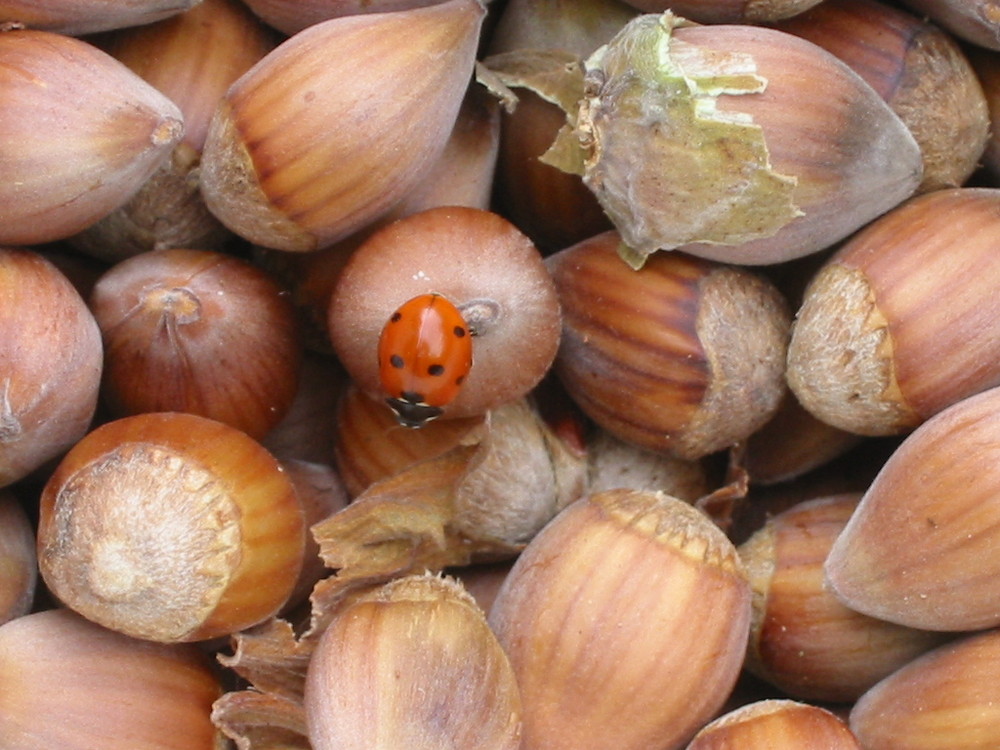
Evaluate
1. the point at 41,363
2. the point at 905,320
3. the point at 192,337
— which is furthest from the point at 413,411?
the point at 905,320

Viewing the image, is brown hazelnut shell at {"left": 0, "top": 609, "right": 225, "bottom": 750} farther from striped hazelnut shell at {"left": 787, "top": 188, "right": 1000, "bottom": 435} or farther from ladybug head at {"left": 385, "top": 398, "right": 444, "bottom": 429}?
striped hazelnut shell at {"left": 787, "top": 188, "right": 1000, "bottom": 435}

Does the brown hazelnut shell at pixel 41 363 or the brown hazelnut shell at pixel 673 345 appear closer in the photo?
the brown hazelnut shell at pixel 41 363

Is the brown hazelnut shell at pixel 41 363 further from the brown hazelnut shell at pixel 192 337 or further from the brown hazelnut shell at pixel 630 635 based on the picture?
the brown hazelnut shell at pixel 630 635

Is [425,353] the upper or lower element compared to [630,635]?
upper

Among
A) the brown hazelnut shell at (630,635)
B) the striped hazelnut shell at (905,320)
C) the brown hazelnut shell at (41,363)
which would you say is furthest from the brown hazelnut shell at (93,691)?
the striped hazelnut shell at (905,320)

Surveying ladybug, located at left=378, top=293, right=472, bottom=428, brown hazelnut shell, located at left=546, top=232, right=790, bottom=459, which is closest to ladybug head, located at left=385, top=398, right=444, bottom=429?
ladybug, located at left=378, top=293, right=472, bottom=428

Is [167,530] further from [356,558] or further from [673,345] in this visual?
[673,345]

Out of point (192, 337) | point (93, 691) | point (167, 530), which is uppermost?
point (192, 337)

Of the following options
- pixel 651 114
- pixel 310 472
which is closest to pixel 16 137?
pixel 310 472
